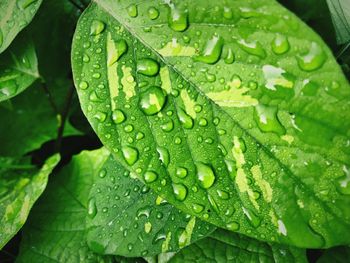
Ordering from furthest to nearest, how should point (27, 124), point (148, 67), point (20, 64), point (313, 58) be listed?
1. point (27, 124)
2. point (20, 64)
3. point (148, 67)
4. point (313, 58)

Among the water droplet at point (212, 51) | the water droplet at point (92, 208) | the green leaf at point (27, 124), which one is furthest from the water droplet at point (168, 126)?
the green leaf at point (27, 124)

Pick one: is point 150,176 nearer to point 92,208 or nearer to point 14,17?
point 92,208

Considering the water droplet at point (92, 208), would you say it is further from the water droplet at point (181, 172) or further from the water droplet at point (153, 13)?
the water droplet at point (153, 13)

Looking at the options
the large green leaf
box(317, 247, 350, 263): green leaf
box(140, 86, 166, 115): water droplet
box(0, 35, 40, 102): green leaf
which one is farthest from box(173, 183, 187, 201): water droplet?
box(0, 35, 40, 102): green leaf

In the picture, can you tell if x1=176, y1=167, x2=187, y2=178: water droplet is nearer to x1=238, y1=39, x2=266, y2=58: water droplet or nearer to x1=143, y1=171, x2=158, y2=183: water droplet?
x1=143, y1=171, x2=158, y2=183: water droplet

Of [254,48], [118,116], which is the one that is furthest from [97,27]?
[254,48]
